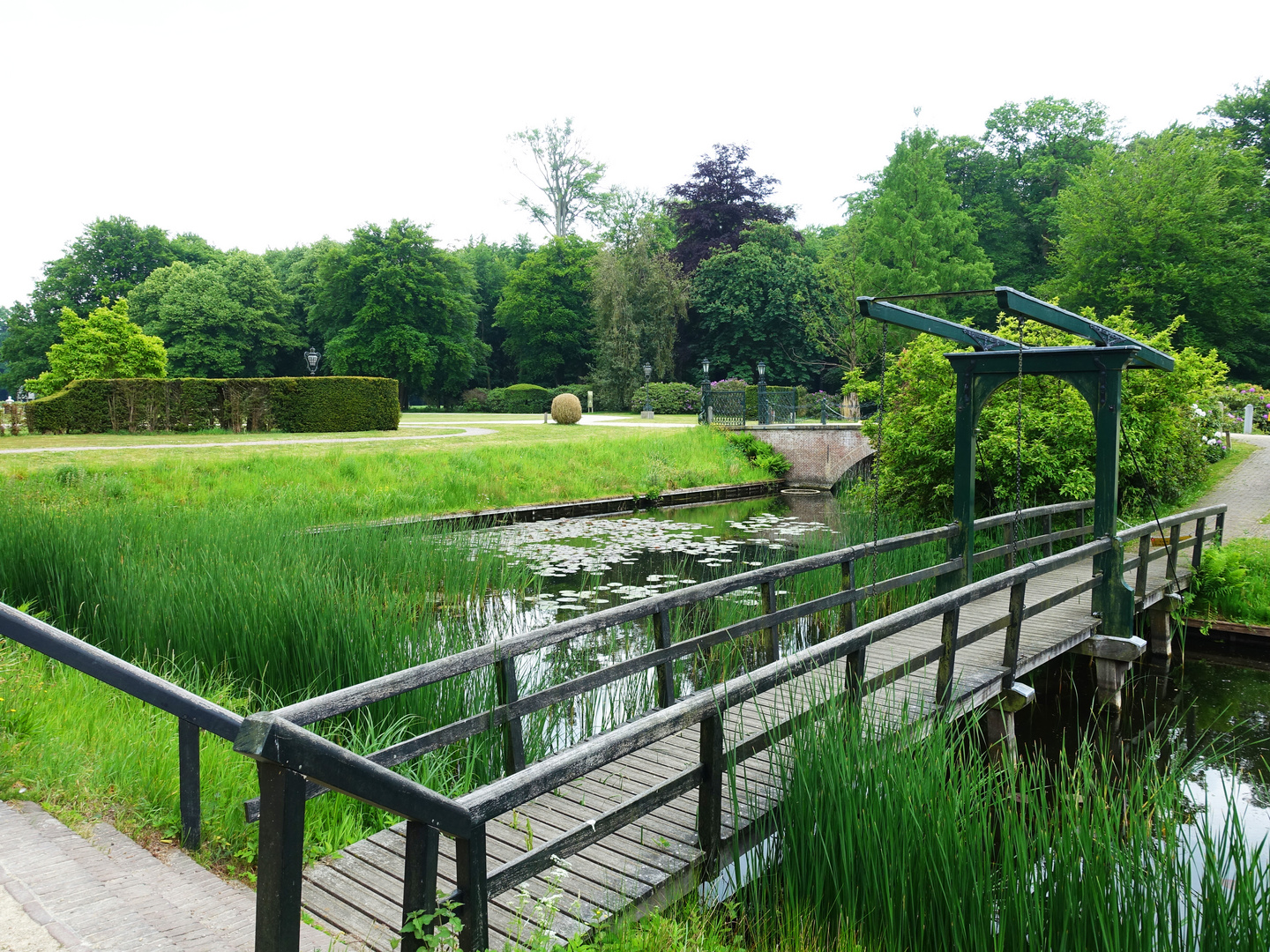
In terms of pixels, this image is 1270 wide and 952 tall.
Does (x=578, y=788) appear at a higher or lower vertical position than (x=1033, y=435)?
lower

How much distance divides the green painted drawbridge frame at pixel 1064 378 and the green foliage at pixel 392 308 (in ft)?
132

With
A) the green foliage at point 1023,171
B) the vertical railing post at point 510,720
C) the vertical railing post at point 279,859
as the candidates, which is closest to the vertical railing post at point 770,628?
the vertical railing post at point 510,720

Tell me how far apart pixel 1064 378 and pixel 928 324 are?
1325mm

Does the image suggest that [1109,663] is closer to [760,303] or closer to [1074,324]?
[1074,324]

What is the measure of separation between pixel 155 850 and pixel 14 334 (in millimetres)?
59051

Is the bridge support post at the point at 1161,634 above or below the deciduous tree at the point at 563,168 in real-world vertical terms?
below

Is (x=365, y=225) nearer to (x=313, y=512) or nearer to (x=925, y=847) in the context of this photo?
(x=313, y=512)

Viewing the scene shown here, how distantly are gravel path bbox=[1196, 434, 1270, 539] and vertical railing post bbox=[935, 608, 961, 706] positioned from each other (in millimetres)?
8650

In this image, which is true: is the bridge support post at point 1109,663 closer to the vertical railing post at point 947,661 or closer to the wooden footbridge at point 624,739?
the wooden footbridge at point 624,739

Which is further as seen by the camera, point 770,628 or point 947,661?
point 770,628

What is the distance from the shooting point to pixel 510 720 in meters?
4.04

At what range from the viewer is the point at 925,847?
288 centimetres

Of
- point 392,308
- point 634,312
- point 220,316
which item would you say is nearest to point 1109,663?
point 634,312

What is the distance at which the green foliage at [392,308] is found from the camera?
45.4 m
